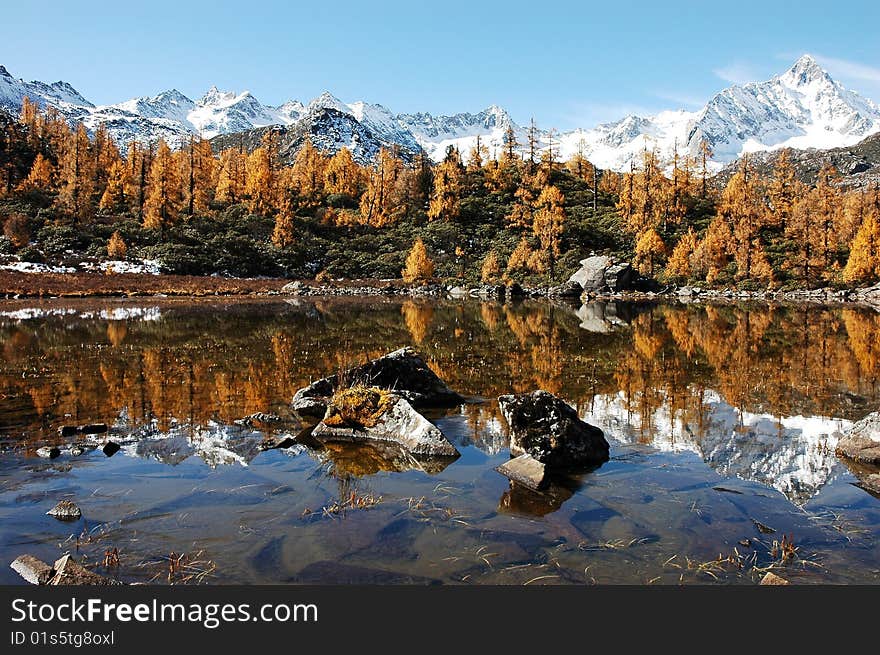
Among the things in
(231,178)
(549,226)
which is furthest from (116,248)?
(549,226)

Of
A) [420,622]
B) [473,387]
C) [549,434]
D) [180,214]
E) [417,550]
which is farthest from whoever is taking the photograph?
[180,214]

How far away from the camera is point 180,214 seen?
4072 inches

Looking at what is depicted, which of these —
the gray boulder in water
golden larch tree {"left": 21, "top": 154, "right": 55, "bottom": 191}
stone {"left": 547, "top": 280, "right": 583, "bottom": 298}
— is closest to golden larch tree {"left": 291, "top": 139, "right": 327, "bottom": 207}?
golden larch tree {"left": 21, "top": 154, "right": 55, "bottom": 191}

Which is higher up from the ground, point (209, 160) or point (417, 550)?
point (209, 160)

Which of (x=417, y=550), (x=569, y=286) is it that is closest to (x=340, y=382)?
(x=417, y=550)

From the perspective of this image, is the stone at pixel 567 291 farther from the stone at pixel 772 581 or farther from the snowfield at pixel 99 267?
the stone at pixel 772 581

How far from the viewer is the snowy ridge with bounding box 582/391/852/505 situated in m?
9.23

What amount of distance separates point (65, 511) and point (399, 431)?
562 cm

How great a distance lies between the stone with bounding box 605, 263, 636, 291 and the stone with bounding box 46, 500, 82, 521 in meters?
80.7

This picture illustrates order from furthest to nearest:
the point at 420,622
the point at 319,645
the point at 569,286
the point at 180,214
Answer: the point at 180,214
the point at 569,286
the point at 420,622
the point at 319,645

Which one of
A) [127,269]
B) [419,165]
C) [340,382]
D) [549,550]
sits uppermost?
[419,165]

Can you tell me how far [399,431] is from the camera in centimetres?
1093

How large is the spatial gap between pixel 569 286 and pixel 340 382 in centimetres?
6932

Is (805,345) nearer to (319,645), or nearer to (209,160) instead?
(319,645)
